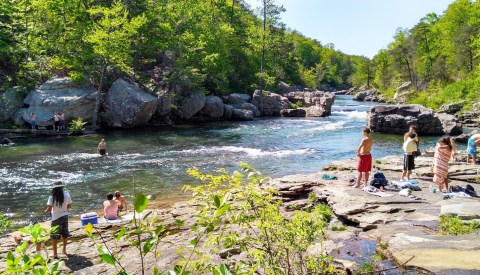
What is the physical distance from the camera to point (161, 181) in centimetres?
1731

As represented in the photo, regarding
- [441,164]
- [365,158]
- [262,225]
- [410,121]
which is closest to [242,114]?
[410,121]

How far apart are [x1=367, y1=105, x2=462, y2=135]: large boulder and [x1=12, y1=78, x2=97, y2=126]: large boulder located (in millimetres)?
24100

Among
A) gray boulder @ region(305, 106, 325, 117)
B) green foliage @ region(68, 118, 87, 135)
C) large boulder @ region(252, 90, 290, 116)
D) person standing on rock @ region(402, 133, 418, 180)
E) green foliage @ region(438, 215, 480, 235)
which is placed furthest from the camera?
large boulder @ region(252, 90, 290, 116)

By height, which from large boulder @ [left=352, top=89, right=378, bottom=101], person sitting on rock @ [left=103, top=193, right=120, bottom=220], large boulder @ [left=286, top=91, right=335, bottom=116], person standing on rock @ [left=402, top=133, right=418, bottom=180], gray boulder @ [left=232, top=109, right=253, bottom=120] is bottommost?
person sitting on rock @ [left=103, top=193, right=120, bottom=220]

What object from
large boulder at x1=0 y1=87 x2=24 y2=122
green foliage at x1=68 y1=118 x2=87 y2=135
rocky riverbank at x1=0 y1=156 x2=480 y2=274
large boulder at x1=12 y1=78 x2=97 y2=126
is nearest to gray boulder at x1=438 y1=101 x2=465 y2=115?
rocky riverbank at x1=0 y1=156 x2=480 y2=274

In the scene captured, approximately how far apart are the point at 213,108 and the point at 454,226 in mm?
33778

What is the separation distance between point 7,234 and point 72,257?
10.8 feet

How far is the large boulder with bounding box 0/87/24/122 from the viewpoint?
1225 inches

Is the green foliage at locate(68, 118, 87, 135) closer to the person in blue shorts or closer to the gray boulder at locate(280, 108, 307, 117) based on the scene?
the gray boulder at locate(280, 108, 307, 117)

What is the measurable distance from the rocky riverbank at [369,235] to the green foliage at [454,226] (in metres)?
0.17

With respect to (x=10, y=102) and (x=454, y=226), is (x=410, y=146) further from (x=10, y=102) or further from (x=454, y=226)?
(x=10, y=102)

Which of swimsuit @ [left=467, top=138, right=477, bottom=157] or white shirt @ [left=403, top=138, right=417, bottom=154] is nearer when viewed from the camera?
white shirt @ [left=403, top=138, right=417, bottom=154]

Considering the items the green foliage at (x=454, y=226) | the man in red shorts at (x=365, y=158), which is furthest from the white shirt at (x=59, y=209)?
the man in red shorts at (x=365, y=158)

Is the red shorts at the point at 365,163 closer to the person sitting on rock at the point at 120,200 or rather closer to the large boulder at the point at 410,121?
the person sitting on rock at the point at 120,200
